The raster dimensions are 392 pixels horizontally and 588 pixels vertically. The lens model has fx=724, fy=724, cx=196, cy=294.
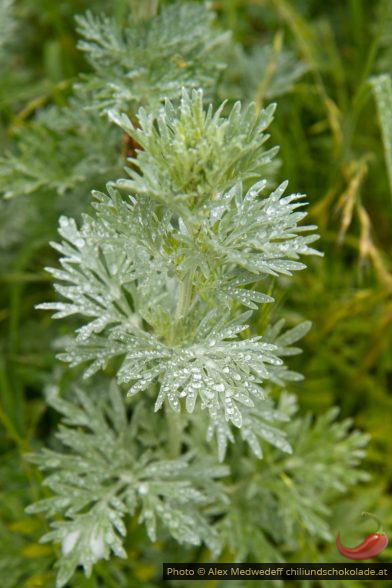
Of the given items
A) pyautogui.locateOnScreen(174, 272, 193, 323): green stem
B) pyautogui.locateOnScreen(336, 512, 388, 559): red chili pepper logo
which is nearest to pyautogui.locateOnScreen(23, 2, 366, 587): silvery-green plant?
pyautogui.locateOnScreen(174, 272, 193, 323): green stem

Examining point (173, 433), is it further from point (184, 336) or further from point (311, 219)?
point (311, 219)

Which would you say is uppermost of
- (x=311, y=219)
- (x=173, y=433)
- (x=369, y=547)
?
(x=311, y=219)

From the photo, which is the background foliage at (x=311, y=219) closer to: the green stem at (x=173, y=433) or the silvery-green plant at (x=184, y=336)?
the silvery-green plant at (x=184, y=336)

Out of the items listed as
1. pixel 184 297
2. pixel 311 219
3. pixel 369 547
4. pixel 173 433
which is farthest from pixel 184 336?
pixel 311 219

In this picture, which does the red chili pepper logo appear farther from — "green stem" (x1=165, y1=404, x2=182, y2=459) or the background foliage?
"green stem" (x1=165, y1=404, x2=182, y2=459)

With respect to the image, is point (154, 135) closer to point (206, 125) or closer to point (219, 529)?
point (206, 125)

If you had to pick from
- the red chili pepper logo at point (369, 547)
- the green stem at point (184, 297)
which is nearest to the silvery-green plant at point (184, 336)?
the green stem at point (184, 297)
